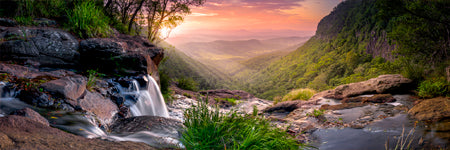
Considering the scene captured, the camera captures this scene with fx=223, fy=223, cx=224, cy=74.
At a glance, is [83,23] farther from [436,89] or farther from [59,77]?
[436,89]

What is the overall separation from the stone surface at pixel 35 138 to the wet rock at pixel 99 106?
1807mm

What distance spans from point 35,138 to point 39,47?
4925mm

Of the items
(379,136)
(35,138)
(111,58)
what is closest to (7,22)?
(111,58)

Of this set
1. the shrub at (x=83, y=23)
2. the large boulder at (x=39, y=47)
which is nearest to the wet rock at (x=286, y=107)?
the shrub at (x=83, y=23)

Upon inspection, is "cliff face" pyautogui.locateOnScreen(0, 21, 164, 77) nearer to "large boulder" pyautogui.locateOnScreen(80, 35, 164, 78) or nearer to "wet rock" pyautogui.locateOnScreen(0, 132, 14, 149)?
"large boulder" pyautogui.locateOnScreen(80, 35, 164, 78)

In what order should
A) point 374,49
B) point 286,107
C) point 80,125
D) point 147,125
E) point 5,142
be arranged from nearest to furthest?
point 5,142
point 80,125
point 147,125
point 286,107
point 374,49

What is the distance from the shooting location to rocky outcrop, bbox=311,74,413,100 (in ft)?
33.2

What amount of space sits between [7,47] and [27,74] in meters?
1.34

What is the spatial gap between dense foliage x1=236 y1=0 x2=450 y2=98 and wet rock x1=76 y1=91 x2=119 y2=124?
1114 centimetres

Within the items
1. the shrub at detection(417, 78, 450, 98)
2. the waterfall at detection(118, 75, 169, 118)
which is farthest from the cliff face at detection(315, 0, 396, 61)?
the waterfall at detection(118, 75, 169, 118)

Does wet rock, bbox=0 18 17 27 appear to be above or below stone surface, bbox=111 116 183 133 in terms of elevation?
above

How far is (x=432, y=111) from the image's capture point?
6.20 m

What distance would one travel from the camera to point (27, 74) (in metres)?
4.62

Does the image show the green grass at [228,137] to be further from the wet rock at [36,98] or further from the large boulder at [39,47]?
the large boulder at [39,47]
